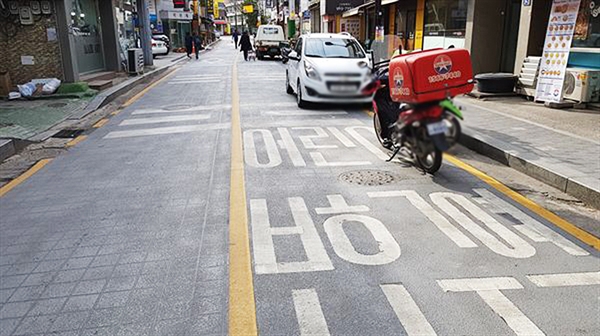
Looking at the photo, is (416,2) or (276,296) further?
(416,2)

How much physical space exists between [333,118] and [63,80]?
10610 mm

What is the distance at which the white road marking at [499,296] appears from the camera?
142 inches

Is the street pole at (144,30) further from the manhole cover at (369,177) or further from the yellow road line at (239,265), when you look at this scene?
the manhole cover at (369,177)

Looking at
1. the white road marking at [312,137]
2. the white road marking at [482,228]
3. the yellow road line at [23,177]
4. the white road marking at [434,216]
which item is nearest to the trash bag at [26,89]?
the yellow road line at [23,177]

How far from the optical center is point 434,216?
5.75 metres

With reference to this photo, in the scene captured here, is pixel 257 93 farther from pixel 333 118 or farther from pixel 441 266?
pixel 441 266

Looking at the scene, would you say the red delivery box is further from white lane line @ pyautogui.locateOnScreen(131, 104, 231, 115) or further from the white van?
the white van

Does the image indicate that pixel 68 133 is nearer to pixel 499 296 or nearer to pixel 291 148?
pixel 291 148

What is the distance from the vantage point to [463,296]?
159 inches

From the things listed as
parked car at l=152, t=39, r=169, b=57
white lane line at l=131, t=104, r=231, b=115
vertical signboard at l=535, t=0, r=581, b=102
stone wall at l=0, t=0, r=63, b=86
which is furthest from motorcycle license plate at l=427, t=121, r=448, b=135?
parked car at l=152, t=39, r=169, b=57

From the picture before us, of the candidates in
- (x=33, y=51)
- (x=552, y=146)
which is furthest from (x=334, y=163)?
(x=33, y=51)

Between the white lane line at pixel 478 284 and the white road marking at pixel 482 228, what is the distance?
21.7 inches

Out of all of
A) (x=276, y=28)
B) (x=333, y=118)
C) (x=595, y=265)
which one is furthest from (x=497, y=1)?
(x=276, y=28)

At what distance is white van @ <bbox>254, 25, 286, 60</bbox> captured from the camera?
34.1 m
